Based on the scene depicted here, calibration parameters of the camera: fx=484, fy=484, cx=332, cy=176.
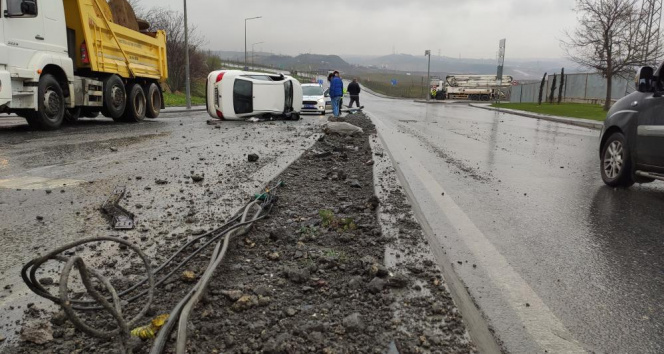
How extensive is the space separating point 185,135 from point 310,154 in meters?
4.52

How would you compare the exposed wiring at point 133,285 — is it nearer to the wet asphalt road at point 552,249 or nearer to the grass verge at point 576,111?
the wet asphalt road at point 552,249

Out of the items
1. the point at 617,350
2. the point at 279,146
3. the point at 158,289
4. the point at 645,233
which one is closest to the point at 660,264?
the point at 645,233

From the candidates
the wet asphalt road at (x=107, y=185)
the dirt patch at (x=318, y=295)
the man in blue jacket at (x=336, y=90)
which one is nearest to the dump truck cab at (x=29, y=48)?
the wet asphalt road at (x=107, y=185)

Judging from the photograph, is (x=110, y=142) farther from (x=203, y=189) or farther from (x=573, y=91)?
(x=573, y=91)

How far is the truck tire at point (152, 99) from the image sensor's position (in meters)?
16.8

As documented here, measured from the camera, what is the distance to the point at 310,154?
8.88 m

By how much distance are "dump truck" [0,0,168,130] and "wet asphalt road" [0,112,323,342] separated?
0.98 meters

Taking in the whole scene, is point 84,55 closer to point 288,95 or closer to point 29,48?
point 29,48

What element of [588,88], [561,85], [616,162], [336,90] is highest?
[561,85]

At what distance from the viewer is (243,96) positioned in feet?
56.7

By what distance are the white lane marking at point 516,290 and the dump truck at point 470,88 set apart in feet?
194

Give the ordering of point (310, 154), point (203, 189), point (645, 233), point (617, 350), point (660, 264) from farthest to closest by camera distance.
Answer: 1. point (310, 154)
2. point (203, 189)
3. point (645, 233)
4. point (660, 264)
5. point (617, 350)

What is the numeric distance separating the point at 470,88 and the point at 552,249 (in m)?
60.8

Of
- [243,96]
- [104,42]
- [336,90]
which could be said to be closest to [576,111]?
[336,90]
